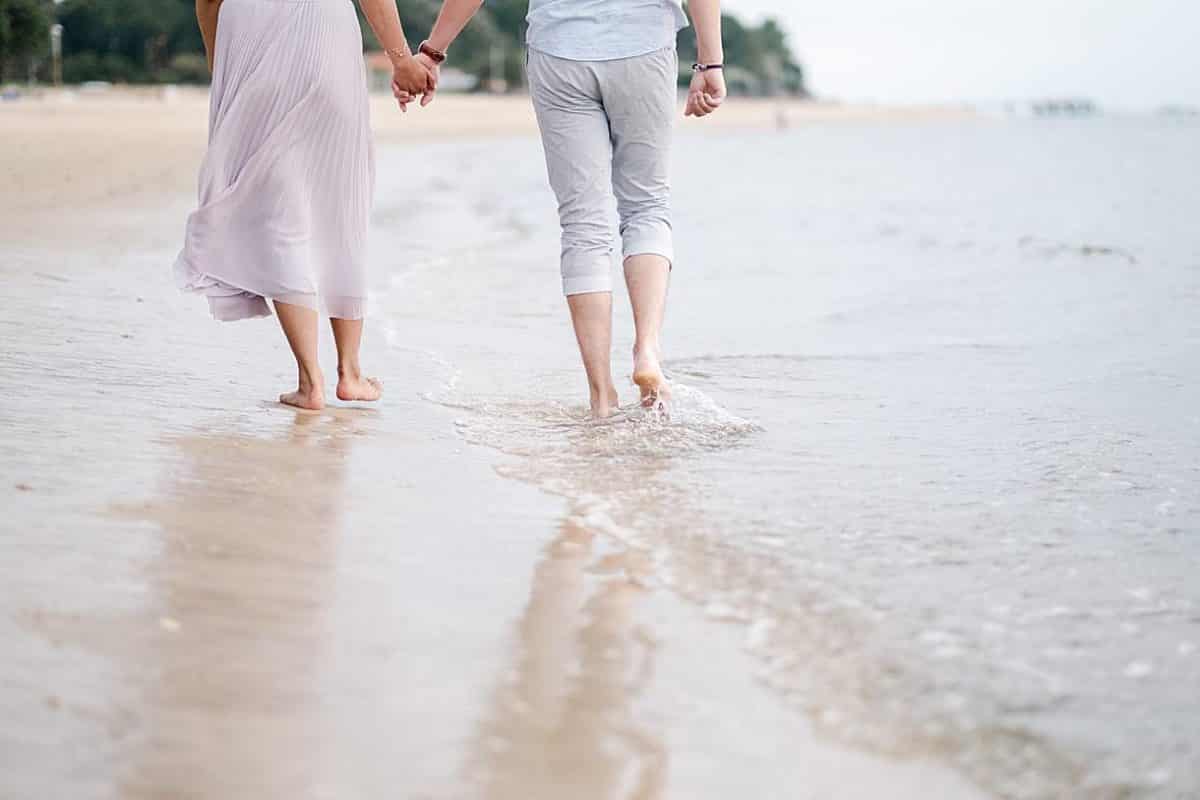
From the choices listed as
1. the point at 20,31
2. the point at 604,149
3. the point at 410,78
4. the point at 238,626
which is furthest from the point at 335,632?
the point at 20,31

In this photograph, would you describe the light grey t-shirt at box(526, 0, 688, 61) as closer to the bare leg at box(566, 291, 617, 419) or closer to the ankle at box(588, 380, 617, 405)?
the bare leg at box(566, 291, 617, 419)

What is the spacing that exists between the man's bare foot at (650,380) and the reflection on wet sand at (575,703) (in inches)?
47.8

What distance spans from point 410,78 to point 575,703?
2661mm

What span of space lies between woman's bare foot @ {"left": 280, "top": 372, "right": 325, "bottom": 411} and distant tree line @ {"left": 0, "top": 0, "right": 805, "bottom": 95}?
5646 centimetres

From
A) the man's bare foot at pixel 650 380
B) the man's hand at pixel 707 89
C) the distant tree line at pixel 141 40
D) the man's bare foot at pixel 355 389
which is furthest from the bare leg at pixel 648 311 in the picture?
the distant tree line at pixel 141 40

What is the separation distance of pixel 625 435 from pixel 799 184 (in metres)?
17.8

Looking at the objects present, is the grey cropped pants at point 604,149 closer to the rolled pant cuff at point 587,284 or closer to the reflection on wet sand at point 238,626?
the rolled pant cuff at point 587,284

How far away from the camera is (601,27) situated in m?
3.76

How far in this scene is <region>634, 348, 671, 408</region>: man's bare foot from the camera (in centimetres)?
371

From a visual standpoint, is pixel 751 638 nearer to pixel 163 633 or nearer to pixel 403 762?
pixel 403 762

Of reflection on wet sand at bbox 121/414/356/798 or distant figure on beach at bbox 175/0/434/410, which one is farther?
distant figure on beach at bbox 175/0/434/410

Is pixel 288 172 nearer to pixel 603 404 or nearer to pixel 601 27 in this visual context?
pixel 601 27

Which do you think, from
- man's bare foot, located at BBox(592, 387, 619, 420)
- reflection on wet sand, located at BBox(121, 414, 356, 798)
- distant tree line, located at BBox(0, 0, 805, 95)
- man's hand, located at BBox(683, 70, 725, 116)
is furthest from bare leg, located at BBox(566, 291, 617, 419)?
distant tree line, located at BBox(0, 0, 805, 95)

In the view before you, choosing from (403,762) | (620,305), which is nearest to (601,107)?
(403,762)
